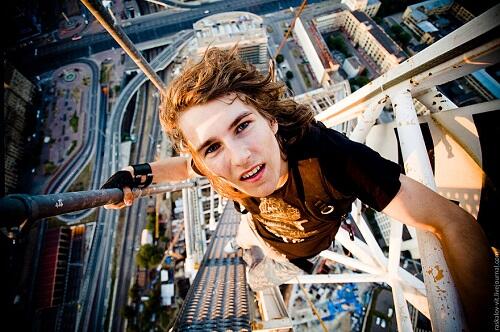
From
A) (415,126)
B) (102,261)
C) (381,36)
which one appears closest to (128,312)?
(102,261)

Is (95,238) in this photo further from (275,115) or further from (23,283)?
(275,115)

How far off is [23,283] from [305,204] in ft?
87.1

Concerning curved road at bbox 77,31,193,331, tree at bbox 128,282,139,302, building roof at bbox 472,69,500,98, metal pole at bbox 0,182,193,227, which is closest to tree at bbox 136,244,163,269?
tree at bbox 128,282,139,302

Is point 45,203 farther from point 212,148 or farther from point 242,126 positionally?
point 242,126

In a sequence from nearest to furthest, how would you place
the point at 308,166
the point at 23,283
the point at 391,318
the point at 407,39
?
1. the point at 308,166
2. the point at 391,318
3. the point at 23,283
4. the point at 407,39

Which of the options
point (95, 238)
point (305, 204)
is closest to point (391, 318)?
point (305, 204)

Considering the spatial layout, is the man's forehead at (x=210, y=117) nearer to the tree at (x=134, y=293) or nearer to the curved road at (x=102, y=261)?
the tree at (x=134, y=293)

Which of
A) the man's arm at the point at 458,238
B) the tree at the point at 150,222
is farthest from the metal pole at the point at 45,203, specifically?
the tree at the point at 150,222

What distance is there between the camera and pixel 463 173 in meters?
2.89

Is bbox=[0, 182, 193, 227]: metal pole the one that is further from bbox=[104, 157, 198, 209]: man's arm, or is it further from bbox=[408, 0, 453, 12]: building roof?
bbox=[408, 0, 453, 12]: building roof

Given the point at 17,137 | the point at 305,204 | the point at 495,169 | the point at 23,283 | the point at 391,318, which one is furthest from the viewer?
the point at 17,137

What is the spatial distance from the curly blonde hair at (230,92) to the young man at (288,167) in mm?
10

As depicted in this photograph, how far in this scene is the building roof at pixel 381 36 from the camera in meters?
25.8

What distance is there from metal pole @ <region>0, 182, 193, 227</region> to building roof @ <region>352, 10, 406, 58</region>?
31008mm
